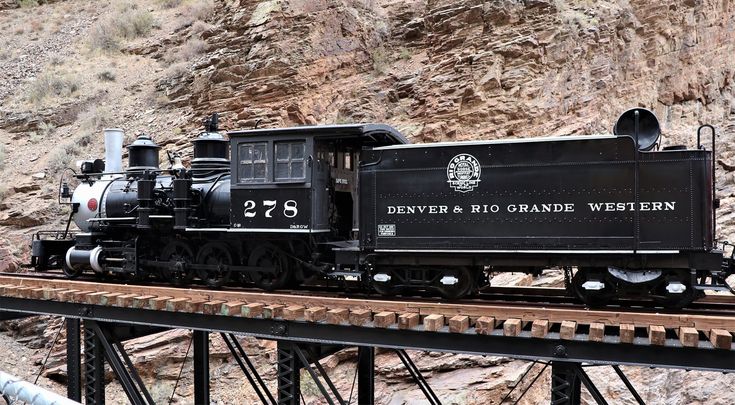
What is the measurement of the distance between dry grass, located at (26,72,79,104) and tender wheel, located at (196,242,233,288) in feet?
66.3

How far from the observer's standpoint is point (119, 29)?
3284cm

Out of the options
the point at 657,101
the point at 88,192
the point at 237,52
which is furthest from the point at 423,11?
the point at 88,192

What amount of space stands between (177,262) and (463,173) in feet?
18.3

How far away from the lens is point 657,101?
18531mm

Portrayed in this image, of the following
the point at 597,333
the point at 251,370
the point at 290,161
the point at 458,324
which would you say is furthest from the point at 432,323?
the point at 251,370

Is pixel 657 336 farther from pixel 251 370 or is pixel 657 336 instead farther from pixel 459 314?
pixel 251 370

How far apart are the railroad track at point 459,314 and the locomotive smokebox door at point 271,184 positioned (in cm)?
130

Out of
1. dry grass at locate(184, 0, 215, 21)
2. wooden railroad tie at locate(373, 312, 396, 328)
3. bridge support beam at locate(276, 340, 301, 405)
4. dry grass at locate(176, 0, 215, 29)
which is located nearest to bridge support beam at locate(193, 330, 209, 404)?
bridge support beam at locate(276, 340, 301, 405)

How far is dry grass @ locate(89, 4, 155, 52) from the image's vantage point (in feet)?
105

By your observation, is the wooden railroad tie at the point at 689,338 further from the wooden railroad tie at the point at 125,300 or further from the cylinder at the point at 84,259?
the cylinder at the point at 84,259

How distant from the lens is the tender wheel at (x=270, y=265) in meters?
10.4

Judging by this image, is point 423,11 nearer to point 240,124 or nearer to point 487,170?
point 240,124

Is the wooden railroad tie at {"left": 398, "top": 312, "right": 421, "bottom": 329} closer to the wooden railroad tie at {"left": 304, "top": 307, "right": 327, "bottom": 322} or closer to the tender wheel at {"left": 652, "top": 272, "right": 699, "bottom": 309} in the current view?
the wooden railroad tie at {"left": 304, "top": 307, "right": 327, "bottom": 322}

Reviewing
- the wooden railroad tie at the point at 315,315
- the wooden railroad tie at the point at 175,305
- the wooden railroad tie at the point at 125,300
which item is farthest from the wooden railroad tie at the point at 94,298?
the wooden railroad tie at the point at 315,315
